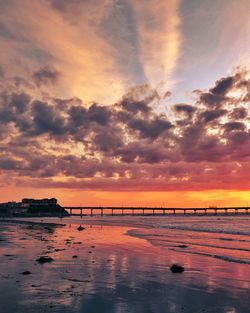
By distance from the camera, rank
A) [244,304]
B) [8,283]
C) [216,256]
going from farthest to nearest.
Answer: [216,256] < [8,283] < [244,304]

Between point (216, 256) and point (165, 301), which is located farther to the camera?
point (216, 256)

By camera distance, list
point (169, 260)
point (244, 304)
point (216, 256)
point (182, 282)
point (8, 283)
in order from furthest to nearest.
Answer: point (216, 256) → point (169, 260) → point (182, 282) → point (8, 283) → point (244, 304)

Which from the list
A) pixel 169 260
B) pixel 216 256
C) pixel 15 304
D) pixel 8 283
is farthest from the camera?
pixel 216 256

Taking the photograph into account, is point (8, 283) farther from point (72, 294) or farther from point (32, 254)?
point (32, 254)

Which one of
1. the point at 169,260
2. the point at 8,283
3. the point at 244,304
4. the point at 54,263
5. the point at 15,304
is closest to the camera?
the point at 15,304

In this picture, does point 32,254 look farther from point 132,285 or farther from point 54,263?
point 132,285

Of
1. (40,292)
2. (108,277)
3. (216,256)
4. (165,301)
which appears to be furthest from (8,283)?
(216,256)

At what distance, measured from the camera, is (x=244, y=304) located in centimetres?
1456

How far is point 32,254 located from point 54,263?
5.43 m

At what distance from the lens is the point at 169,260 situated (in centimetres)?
2758

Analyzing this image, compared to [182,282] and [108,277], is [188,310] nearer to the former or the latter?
[182,282]

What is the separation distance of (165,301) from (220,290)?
367 centimetres

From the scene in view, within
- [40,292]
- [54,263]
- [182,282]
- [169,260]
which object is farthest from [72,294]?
[169,260]

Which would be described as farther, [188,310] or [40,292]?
[40,292]
